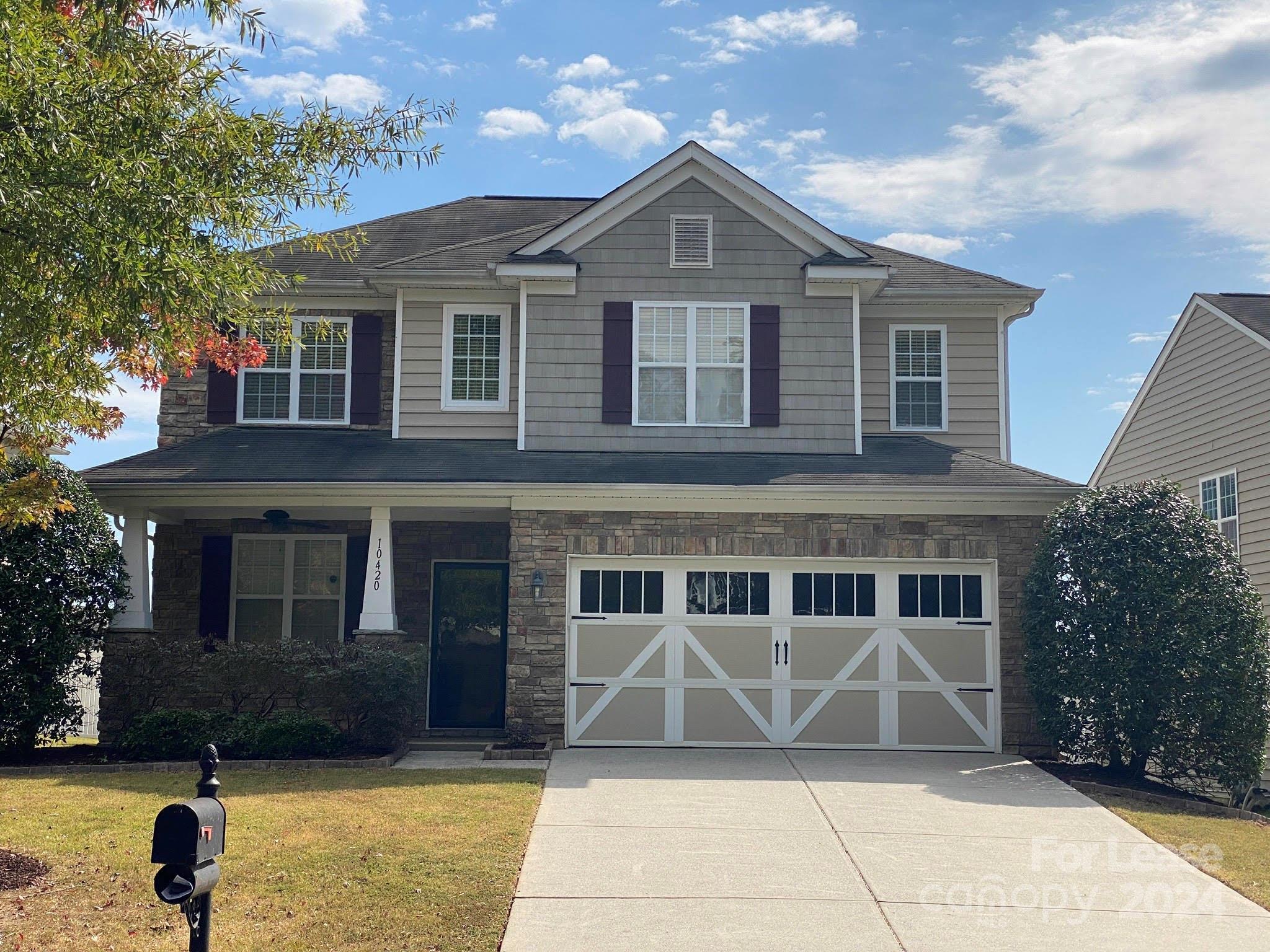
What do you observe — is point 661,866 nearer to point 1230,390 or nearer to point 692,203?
point 692,203

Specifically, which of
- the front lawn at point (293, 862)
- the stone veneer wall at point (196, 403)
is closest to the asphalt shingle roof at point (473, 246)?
the stone veneer wall at point (196, 403)

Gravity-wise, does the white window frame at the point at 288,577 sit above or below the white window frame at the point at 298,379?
below

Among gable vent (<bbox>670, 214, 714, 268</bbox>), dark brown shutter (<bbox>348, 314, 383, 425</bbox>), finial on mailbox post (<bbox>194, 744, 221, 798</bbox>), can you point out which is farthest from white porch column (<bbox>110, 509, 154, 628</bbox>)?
finial on mailbox post (<bbox>194, 744, 221, 798</bbox>)

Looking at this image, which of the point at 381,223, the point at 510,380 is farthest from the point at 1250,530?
the point at 381,223

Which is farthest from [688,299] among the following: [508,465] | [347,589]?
[347,589]

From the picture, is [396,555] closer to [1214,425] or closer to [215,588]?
[215,588]

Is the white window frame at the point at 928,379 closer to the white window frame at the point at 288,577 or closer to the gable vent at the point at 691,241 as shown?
the gable vent at the point at 691,241

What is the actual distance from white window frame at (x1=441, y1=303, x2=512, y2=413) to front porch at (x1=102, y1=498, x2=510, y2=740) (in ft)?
4.66

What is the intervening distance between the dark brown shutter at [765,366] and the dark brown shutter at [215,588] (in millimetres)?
6706

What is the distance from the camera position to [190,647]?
12.8 metres

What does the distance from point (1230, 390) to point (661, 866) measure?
1303cm

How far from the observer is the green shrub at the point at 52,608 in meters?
11.9

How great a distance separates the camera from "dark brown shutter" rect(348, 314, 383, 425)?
15.2m

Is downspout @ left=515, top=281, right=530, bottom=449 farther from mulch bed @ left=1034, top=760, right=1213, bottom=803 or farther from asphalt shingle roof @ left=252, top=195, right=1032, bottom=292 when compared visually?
mulch bed @ left=1034, top=760, right=1213, bottom=803
